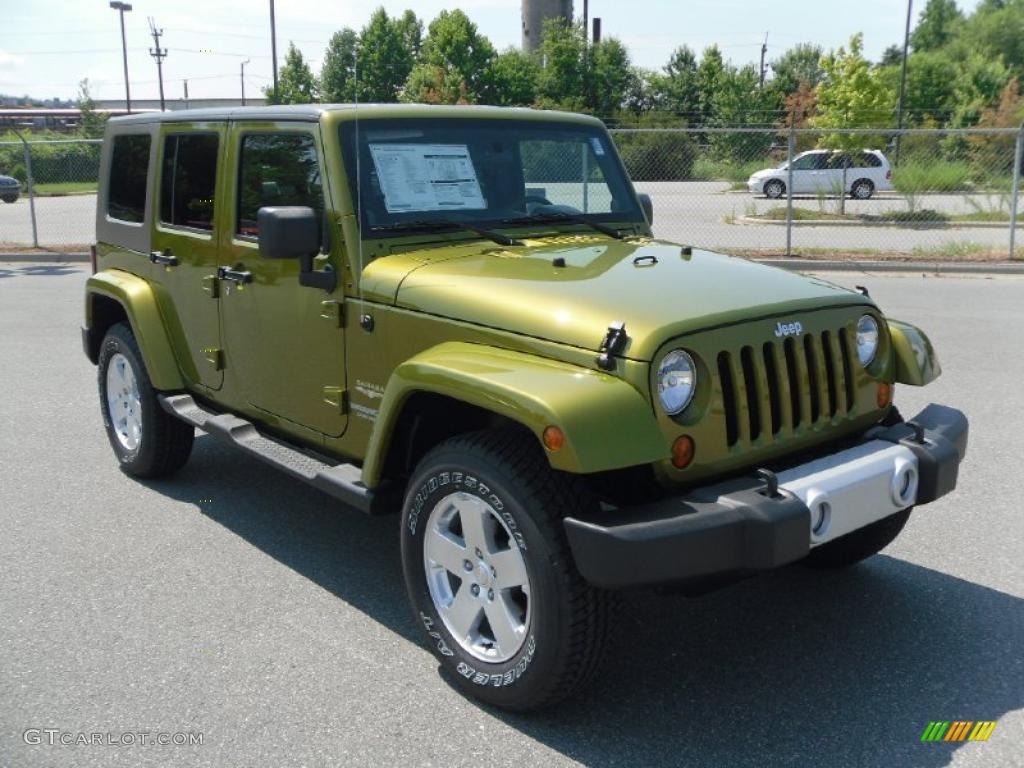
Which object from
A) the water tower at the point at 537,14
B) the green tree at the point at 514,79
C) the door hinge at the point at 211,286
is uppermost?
the water tower at the point at 537,14

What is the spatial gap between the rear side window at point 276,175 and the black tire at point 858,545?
250 cm

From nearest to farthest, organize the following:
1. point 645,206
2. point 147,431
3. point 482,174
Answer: point 482,174 < point 645,206 < point 147,431

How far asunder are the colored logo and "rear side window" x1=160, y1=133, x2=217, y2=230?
3634 millimetres

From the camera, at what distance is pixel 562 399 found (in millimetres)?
2869

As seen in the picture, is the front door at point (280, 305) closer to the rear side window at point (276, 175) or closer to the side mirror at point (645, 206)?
the rear side window at point (276, 175)

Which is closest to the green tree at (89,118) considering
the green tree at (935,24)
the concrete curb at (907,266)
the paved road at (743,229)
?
the paved road at (743,229)

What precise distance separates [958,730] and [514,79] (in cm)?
5473

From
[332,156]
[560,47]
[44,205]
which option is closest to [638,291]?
[332,156]

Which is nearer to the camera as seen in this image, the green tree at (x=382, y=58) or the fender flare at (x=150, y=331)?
the fender flare at (x=150, y=331)

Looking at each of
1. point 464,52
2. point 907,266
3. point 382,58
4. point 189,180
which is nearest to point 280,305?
point 189,180

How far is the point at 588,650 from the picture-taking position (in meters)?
3.00

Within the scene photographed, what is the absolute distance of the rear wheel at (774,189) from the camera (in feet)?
98.5

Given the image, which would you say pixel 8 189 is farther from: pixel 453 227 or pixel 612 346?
pixel 612 346

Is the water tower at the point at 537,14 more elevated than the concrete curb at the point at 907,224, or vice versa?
the water tower at the point at 537,14
